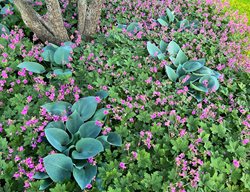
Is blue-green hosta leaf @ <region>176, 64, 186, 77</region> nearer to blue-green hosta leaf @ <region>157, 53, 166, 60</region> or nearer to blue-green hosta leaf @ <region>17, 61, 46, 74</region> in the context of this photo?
blue-green hosta leaf @ <region>157, 53, 166, 60</region>

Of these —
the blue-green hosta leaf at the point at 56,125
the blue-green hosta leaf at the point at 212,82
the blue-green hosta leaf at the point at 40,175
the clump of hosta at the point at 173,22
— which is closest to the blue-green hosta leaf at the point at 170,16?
the clump of hosta at the point at 173,22

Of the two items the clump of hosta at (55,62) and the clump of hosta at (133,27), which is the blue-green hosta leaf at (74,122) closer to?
the clump of hosta at (55,62)

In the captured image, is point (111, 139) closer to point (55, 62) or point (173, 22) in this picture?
point (55, 62)

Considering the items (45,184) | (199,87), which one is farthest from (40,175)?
(199,87)

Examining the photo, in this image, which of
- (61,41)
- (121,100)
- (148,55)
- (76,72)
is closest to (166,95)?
(121,100)

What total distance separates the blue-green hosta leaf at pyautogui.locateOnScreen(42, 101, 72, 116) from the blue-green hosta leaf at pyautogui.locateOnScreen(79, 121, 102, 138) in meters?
0.27

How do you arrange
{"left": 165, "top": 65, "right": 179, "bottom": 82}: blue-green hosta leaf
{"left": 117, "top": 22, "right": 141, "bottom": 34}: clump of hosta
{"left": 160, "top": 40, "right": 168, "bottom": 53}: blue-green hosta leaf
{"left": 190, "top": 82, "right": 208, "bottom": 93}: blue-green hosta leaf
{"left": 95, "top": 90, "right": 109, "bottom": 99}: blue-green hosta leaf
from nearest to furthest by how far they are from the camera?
{"left": 95, "top": 90, "right": 109, "bottom": 99}: blue-green hosta leaf, {"left": 190, "top": 82, "right": 208, "bottom": 93}: blue-green hosta leaf, {"left": 165, "top": 65, "right": 179, "bottom": 82}: blue-green hosta leaf, {"left": 160, "top": 40, "right": 168, "bottom": 53}: blue-green hosta leaf, {"left": 117, "top": 22, "right": 141, "bottom": 34}: clump of hosta

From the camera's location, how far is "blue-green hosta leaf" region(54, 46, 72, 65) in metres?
4.00

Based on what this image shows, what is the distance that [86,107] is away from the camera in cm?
338

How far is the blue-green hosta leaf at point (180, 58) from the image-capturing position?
4.24m

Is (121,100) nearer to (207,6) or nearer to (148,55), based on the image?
(148,55)

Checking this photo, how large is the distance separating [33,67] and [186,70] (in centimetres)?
202

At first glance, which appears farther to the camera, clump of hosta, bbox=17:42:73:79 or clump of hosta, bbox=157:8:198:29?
clump of hosta, bbox=157:8:198:29

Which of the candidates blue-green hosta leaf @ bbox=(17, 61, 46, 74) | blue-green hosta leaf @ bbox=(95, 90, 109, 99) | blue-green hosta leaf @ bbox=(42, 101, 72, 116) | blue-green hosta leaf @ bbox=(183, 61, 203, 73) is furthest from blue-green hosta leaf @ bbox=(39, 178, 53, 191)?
blue-green hosta leaf @ bbox=(183, 61, 203, 73)
